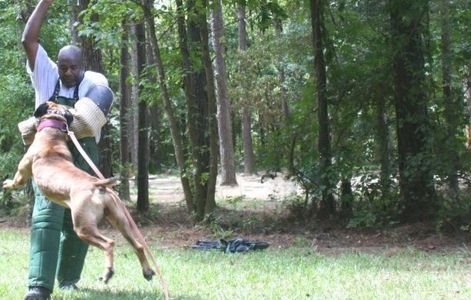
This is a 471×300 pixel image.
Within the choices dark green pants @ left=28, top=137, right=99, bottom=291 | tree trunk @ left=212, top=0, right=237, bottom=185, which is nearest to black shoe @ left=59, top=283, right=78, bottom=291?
dark green pants @ left=28, top=137, right=99, bottom=291

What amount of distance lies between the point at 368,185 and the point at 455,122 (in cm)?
182

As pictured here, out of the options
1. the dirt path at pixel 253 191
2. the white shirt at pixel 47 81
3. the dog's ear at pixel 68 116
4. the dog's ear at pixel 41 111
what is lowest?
the dirt path at pixel 253 191

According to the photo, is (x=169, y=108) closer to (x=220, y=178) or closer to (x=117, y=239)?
(x=117, y=239)

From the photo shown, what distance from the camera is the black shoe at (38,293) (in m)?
5.03

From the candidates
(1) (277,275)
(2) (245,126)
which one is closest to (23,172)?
(1) (277,275)

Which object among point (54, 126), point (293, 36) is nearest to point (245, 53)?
point (293, 36)

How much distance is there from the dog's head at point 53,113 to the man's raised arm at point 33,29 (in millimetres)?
735

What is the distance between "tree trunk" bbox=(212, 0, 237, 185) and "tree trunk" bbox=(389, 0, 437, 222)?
24.7 ft

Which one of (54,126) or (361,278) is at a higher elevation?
(54,126)

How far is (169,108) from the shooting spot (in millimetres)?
12852

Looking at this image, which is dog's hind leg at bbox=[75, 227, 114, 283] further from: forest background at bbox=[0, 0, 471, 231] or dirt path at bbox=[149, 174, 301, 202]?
dirt path at bbox=[149, 174, 301, 202]

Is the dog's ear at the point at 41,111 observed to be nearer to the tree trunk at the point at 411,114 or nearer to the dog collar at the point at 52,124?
the dog collar at the point at 52,124

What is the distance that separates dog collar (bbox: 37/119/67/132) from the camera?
4.48 m

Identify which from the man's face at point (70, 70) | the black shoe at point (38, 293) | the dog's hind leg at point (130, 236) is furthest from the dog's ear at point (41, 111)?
the black shoe at point (38, 293)
